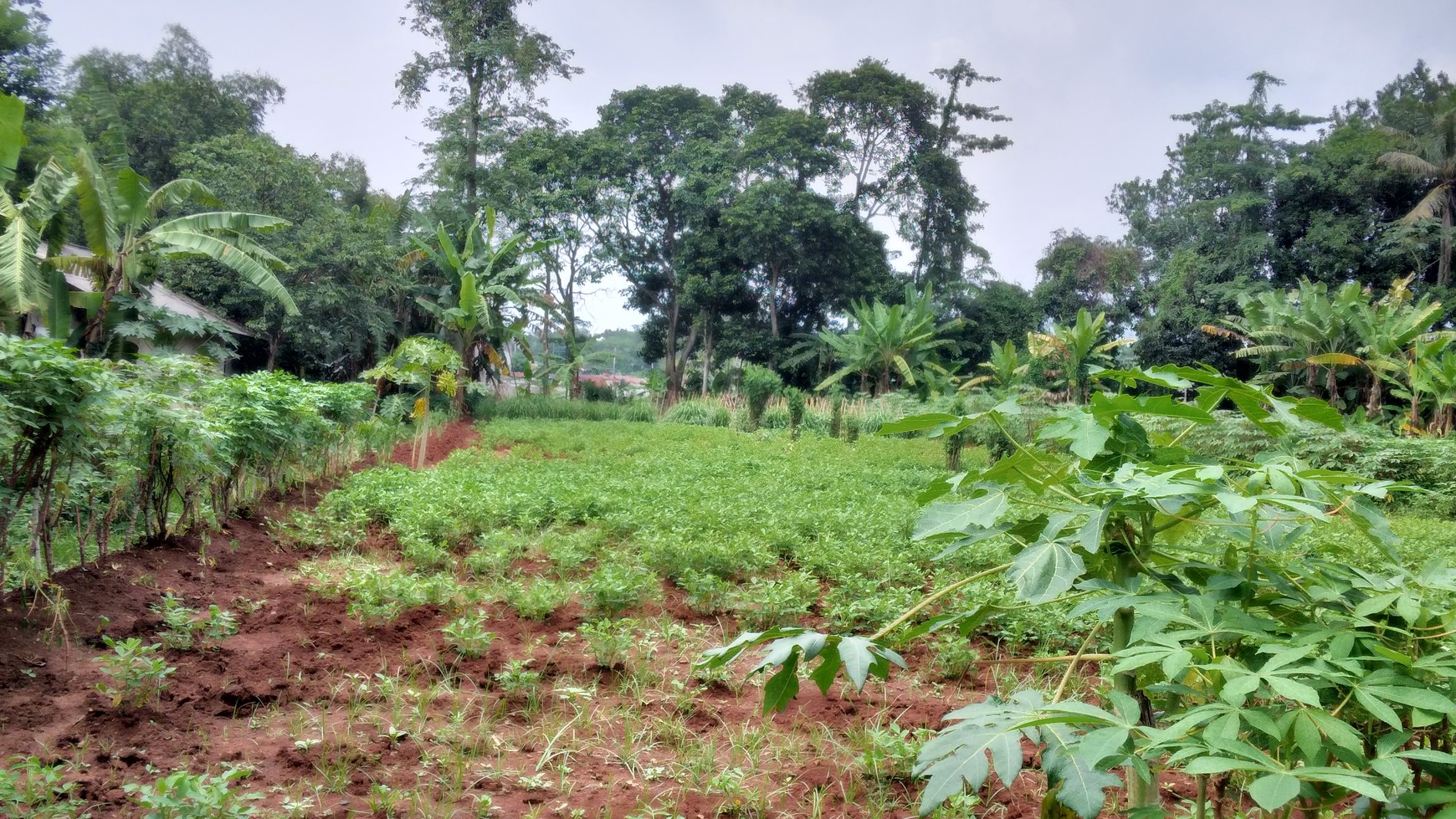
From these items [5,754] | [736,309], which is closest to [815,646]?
[5,754]

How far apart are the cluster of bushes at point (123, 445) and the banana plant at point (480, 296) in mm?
11625

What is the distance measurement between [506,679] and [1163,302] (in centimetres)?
2439

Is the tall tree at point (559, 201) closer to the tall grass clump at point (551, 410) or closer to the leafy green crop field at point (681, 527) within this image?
the tall grass clump at point (551, 410)

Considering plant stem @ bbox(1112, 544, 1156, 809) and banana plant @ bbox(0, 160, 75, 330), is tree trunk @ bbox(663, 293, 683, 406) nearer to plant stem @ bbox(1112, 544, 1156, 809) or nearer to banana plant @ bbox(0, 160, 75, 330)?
banana plant @ bbox(0, 160, 75, 330)

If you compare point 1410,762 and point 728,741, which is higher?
point 1410,762

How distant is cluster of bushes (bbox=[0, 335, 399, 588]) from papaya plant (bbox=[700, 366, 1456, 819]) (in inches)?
123

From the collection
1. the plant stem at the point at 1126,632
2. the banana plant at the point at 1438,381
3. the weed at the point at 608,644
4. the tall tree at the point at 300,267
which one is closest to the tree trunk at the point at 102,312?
the tall tree at the point at 300,267

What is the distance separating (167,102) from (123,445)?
24.6 meters

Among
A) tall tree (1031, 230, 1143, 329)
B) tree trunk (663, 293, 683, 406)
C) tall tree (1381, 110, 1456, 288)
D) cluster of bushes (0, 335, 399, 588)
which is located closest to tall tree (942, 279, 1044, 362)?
tall tree (1031, 230, 1143, 329)

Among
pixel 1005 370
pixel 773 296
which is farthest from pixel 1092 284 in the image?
pixel 773 296

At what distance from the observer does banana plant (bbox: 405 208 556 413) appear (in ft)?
58.7

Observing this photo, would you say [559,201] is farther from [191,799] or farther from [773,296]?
[191,799]

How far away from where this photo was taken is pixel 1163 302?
2312 centimetres

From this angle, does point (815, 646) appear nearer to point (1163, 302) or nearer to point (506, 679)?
point (506, 679)
